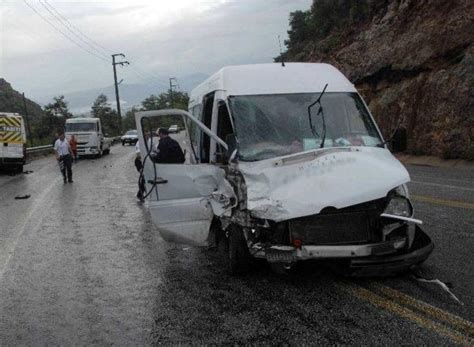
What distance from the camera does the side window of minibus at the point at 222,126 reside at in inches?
249

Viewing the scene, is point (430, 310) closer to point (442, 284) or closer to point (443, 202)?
point (442, 284)

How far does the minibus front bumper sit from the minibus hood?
323 mm

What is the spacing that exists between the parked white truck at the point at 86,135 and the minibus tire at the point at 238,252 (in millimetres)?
25401

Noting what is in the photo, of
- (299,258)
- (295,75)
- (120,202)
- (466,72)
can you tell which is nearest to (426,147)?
(466,72)

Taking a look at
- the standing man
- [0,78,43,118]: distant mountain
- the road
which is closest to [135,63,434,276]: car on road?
the road

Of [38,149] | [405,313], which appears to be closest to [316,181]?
[405,313]

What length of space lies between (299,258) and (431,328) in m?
1.24

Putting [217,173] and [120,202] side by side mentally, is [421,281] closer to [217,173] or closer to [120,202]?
[217,173]

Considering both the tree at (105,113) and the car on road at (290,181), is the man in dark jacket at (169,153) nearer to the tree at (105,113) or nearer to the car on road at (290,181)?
the car on road at (290,181)

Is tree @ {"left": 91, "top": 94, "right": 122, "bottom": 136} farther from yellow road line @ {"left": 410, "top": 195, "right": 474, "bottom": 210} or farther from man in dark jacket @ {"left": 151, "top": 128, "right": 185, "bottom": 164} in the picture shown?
man in dark jacket @ {"left": 151, "top": 128, "right": 185, "bottom": 164}

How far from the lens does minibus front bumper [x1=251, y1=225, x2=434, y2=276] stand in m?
4.77

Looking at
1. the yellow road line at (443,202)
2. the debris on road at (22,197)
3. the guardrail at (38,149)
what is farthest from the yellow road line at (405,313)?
the guardrail at (38,149)

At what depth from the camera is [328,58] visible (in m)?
31.9

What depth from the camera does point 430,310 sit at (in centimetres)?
441
